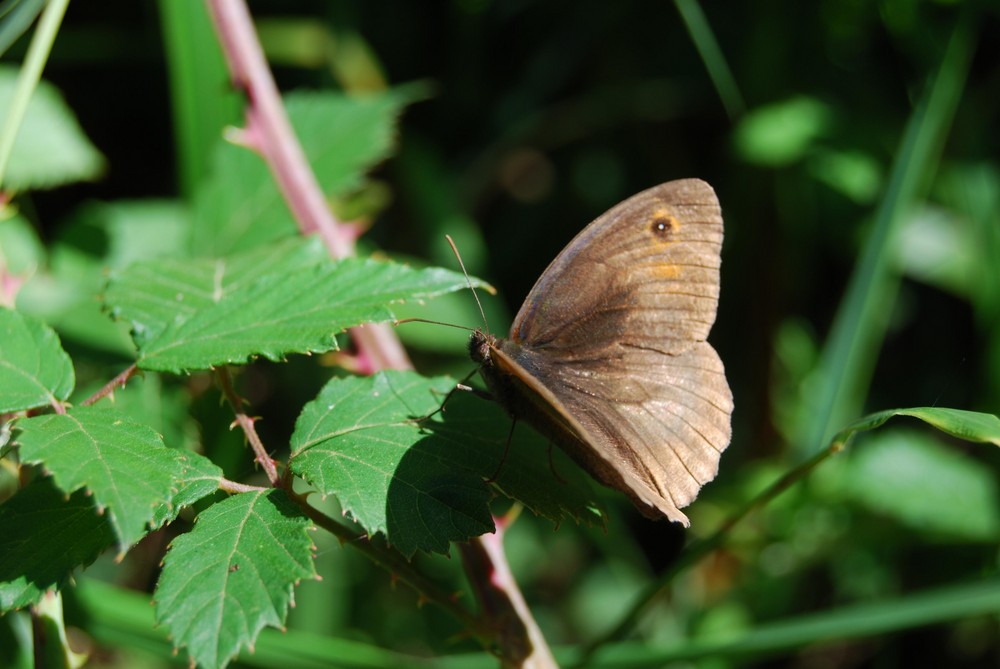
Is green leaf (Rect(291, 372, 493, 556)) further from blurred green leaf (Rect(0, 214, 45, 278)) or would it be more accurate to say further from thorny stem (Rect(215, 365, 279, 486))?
blurred green leaf (Rect(0, 214, 45, 278))

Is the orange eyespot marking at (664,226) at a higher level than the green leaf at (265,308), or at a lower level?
lower

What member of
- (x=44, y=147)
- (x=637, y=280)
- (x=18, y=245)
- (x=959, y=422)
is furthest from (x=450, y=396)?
(x=44, y=147)

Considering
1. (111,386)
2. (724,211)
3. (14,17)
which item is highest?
(14,17)

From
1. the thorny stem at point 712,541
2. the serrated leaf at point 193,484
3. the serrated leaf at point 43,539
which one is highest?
the serrated leaf at point 193,484

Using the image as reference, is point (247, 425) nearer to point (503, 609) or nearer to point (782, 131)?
point (503, 609)

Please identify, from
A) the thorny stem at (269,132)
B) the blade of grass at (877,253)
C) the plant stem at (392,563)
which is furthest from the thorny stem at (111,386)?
the blade of grass at (877,253)

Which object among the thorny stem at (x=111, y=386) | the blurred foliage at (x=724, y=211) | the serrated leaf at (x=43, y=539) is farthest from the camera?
the blurred foliage at (x=724, y=211)

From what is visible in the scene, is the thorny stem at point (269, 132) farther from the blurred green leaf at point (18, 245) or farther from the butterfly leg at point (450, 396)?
the blurred green leaf at point (18, 245)
